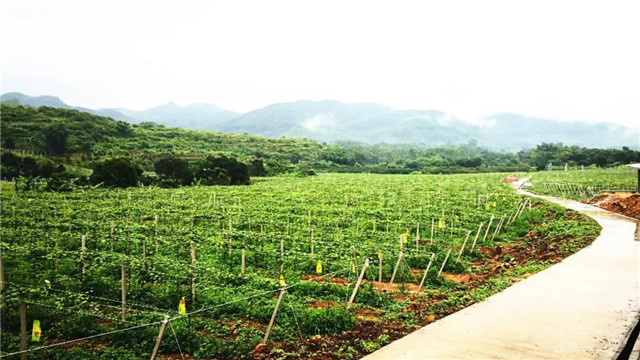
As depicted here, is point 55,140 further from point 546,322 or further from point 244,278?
point 546,322

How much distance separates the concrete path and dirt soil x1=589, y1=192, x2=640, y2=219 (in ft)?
43.8

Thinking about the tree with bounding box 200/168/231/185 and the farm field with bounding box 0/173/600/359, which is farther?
the tree with bounding box 200/168/231/185

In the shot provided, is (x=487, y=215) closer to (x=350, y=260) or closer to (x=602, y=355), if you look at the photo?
(x=350, y=260)

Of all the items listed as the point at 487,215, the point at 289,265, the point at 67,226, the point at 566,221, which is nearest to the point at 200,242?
the point at 289,265

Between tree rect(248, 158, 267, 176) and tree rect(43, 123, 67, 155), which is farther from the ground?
tree rect(43, 123, 67, 155)

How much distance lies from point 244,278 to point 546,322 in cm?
631

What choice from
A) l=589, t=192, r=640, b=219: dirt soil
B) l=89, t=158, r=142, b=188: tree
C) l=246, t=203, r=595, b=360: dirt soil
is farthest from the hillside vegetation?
l=246, t=203, r=595, b=360: dirt soil

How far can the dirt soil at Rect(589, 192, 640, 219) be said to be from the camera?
25.2m

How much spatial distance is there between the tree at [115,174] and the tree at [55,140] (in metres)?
30.5

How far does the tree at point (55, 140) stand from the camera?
6594cm

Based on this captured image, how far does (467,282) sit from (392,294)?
2.54m

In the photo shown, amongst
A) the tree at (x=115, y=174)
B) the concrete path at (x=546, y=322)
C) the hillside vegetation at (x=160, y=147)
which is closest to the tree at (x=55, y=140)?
the hillside vegetation at (x=160, y=147)

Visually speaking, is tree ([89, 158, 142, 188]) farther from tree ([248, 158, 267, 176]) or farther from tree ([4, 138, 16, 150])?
tree ([4, 138, 16, 150])

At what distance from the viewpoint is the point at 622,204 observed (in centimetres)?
2723
